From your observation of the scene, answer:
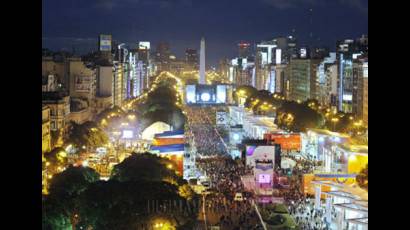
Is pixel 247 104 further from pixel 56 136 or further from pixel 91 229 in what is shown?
pixel 91 229

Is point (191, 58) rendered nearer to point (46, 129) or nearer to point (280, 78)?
point (280, 78)

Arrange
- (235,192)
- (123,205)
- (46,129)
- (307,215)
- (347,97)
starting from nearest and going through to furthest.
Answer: (123,205)
(307,215)
(235,192)
(46,129)
(347,97)

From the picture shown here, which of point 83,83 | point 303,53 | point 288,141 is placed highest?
point 303,53

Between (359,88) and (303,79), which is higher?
(303,79)

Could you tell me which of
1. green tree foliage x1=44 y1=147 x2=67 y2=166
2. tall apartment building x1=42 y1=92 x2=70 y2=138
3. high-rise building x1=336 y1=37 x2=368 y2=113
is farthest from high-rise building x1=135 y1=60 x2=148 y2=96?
green tree foliage x1=44 y1=147 x2=67 y2=166

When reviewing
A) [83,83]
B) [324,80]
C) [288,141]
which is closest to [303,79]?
[324,80]

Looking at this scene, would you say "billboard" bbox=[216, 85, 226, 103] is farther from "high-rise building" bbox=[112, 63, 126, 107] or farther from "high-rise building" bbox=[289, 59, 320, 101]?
"high-rise building" bbox=[112, 63, 126, 107]
